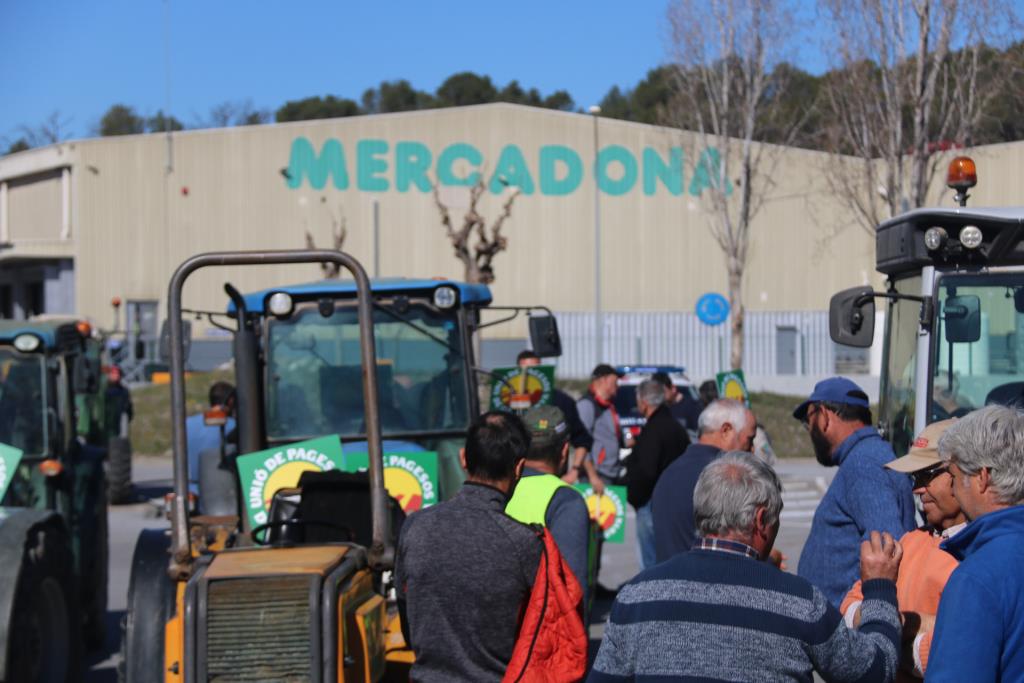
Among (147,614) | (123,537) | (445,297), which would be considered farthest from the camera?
(123,537)

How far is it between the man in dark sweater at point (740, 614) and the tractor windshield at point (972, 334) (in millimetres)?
2792

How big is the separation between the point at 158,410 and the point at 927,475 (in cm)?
3171

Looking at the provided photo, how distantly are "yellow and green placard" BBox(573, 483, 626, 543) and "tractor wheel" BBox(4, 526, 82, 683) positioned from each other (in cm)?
377

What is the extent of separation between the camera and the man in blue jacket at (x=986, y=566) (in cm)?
288

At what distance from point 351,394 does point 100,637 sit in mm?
3373

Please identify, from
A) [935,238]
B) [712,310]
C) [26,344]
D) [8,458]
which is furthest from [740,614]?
[712,310]

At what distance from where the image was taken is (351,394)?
859 cm

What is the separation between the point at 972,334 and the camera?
619 cm

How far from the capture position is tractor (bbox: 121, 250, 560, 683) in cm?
466

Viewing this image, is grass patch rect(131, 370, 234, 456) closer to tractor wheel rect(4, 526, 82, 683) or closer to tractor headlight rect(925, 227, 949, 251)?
tractor wheel rect(4, 526, 82, 683)

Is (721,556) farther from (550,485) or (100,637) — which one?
(100,637)

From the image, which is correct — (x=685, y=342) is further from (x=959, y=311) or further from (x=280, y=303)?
(x=959, y=311)

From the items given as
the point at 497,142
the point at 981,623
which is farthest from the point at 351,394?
the point at 497,142

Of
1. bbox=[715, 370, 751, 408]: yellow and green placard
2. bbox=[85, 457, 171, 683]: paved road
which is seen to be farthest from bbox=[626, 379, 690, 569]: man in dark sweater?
bbox=[715, 370, 751, 408]: yellow and green placard
